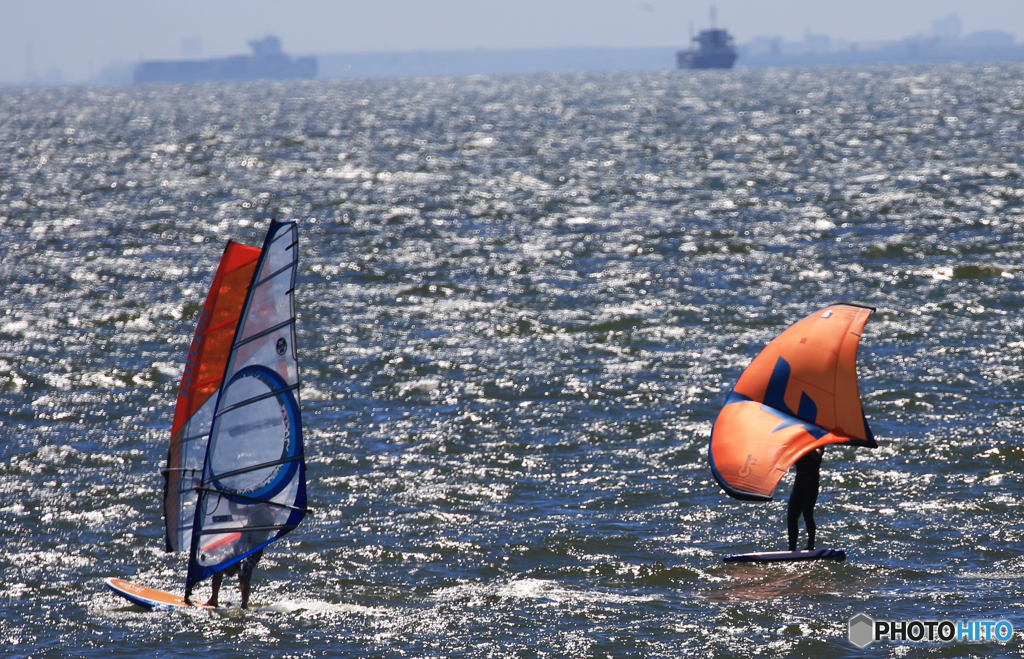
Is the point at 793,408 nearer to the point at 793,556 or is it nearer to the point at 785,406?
the point at 785,406

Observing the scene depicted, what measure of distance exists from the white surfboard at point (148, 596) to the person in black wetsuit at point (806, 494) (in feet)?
29.0

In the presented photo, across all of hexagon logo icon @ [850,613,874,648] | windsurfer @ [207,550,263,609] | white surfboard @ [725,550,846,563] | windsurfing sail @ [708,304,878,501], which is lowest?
hexagon logo icon @ [850,613,874,648]

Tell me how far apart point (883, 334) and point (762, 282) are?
6359mm

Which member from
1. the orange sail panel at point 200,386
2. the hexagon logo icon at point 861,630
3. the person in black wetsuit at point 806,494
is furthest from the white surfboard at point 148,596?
the hexagon logo icon at point 861,630

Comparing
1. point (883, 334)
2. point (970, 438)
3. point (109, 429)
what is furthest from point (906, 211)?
point (109, 429)

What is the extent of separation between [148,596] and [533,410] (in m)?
10.6

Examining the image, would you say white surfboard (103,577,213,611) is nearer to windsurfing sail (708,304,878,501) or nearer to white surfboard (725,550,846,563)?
windsurfing sail (708,304,878,501)

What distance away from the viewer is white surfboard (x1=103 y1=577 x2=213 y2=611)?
15.2m

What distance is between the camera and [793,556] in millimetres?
16547

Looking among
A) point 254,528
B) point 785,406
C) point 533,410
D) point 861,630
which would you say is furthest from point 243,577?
point 533,410

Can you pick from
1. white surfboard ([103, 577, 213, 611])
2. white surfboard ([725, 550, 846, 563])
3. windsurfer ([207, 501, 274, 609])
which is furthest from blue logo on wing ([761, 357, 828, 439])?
white surfboard ([103, 577, 213, 611])

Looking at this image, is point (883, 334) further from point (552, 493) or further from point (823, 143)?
point (823, 143)

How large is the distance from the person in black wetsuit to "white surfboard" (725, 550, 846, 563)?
14 cm

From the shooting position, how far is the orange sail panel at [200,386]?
14.3m
